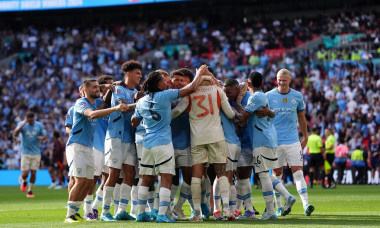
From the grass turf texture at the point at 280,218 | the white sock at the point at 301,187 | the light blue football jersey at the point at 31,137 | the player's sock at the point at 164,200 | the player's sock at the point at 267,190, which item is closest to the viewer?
the grass turf texture at the point at 280,218

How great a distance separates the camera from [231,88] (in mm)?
12336

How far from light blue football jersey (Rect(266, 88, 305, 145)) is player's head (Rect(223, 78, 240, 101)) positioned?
103 cm

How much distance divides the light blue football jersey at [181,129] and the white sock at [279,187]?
5.64 feet

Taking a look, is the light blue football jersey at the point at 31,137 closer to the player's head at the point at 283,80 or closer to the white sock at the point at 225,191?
the player's head at the point at 283,80

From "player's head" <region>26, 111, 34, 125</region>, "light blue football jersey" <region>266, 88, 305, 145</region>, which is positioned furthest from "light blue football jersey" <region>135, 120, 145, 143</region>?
"player's head" <region>26, 111, 34, 125</region>

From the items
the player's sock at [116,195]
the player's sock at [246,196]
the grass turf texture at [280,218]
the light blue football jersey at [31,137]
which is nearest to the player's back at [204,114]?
the player's sock at [246,196]

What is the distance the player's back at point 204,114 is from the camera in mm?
11344

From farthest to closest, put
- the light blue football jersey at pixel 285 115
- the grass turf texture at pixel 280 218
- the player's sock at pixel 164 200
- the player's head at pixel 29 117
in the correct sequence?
the player's head at pixel 29 117
the light blue football jersey at pixel 285 115
the player's sock at pixel 164 200
the grass turf texture at pixel 280 218

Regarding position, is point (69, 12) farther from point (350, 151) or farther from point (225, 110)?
point (225, 110)

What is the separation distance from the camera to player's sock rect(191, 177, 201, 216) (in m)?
11.2

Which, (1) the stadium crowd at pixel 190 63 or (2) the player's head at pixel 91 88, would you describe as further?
(1) the stadium crowd at pixel 190 63

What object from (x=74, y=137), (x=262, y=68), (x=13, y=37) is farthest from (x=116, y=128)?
(x=13, y=37)

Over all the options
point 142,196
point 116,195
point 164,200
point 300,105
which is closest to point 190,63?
point 300,105

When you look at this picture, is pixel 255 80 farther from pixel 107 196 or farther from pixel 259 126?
pixel 107 196
